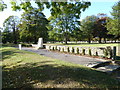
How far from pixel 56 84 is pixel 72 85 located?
0.48m

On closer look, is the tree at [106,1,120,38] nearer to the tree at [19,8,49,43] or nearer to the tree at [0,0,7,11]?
the tree at [19,8,49,43]

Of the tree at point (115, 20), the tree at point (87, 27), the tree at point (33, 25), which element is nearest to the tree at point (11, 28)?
the tree at point (33, 25)

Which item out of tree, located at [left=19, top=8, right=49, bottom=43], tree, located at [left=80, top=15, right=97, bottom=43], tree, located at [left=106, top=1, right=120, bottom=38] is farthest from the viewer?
tree, located at [left=80, top=15, right=97, bottom=43]

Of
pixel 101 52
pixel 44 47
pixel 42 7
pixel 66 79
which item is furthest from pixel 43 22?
pixel 66 79

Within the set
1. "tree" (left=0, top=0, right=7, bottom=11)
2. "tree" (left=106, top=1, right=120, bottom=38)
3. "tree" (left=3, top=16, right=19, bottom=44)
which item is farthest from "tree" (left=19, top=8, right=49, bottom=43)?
"tree" (left=0, top=0, right=7, bottom=11)

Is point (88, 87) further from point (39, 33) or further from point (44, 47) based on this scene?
point (39, 33)

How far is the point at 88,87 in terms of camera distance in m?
3.07

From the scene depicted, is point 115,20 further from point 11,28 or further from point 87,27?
point 11,28

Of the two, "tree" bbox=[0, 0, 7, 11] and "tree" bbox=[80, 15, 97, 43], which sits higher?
"tree" bbox=[80, 15, 97, 43]

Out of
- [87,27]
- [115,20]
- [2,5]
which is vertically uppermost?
[115,20]

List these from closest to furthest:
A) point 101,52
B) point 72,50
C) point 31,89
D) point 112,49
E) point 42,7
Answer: point 31,89 < point 42,7 < point 112,49 < point 101,52 < point 72,50

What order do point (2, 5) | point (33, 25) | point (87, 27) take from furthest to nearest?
point (87, 27) → point (33, 25) → point (2, 5)

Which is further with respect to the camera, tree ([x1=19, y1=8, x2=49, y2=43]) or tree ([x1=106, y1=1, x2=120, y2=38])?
tree ([x1=19, y1=8, x2=49, y2=43])

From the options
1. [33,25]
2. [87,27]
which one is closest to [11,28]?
[33,25]
